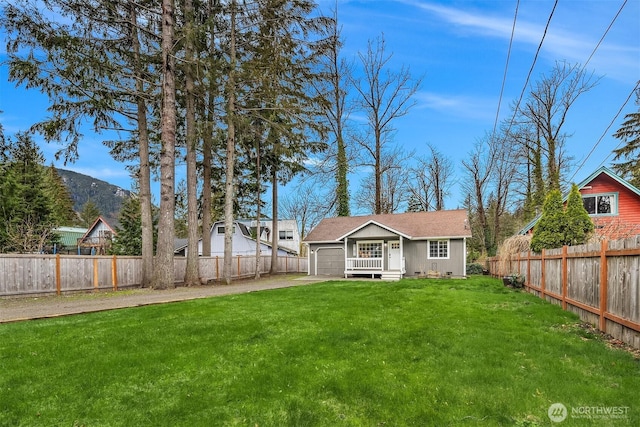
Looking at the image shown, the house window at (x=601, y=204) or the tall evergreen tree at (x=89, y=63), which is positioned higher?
the tall evergreen tree at (x=89, y=63)

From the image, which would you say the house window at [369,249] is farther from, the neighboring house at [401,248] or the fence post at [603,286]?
the fence post at [603,286]

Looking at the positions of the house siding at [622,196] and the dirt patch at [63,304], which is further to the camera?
the house siding at [622,196]

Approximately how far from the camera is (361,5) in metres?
11.0

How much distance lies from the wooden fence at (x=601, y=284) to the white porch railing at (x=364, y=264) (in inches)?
461

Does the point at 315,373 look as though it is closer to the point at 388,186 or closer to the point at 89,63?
the point at 89,63

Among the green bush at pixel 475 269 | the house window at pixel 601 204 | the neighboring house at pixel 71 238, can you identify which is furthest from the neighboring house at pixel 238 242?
the house window at pixel 601 204

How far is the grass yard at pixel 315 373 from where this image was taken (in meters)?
3.26

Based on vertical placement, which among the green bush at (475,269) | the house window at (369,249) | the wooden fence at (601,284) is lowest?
the green bush at (475,269)

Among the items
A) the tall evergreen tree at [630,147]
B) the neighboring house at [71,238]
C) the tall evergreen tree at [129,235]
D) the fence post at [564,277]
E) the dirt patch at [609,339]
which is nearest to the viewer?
the dirt patch at [609,339]

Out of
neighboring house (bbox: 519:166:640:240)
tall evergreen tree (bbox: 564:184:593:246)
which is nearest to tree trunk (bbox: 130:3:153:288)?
tall evergreen tree (bbox: 564:184:593:246)

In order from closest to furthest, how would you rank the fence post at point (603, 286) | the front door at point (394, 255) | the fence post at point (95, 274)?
the fence post at point (603, 286) < the fence post at point (95, 274) < the front door at point (394, 255)

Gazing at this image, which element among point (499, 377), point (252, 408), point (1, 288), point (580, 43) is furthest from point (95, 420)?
point (580, 43)

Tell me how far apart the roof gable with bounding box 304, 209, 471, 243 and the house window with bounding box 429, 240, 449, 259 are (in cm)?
53

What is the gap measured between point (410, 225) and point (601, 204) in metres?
10.1
